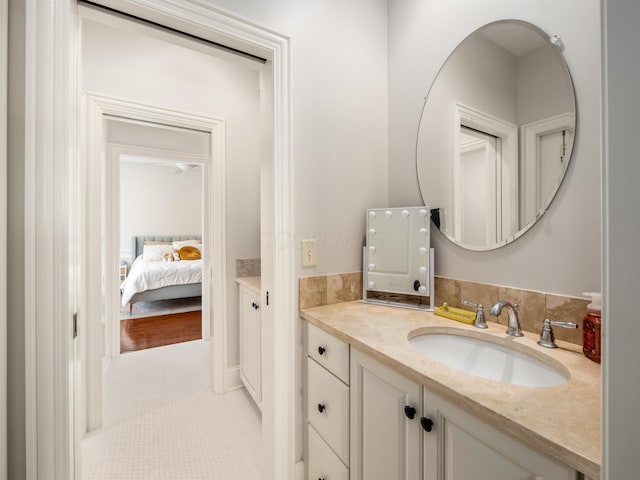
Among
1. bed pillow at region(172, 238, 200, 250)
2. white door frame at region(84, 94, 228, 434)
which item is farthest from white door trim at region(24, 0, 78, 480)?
bed pillow at region(172, 238, 200, 250)

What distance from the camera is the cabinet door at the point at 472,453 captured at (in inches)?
21.4

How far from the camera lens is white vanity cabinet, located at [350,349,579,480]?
58 centimetres

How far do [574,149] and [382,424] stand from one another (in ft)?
3.43

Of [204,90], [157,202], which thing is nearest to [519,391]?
[204,90]

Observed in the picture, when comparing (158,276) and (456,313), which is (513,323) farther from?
(158,276)

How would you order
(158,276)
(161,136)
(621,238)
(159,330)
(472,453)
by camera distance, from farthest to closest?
1. (158,276)
2. (159,330)
3. (161,136)
4. (472,453)
5. (621,238)

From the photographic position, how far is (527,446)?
0.55 metres

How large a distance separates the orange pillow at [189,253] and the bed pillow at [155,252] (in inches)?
11.1

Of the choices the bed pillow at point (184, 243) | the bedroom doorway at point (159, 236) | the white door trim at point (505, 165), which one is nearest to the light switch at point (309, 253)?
the white door trim at point (505, 165)

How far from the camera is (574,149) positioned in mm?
930

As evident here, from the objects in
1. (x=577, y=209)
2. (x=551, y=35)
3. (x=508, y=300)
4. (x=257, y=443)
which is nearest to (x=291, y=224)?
(x=508, y=300)

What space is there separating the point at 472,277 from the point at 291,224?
80 cm

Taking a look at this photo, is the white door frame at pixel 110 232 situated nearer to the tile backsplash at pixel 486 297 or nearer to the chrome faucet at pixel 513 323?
the tile backsplash at pixel 486 297

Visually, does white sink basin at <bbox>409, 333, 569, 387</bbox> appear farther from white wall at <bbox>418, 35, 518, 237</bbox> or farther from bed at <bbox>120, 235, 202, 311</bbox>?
bed at <bbox>120, 235, 202, 311</bbox>
